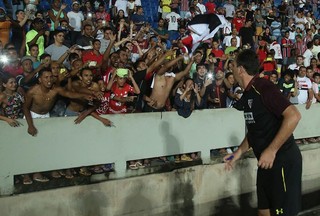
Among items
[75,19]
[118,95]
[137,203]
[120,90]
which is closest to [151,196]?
[137,203]

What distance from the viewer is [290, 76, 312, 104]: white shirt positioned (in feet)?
33.9

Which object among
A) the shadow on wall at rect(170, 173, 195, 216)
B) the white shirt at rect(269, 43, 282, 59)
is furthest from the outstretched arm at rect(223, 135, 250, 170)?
the white shirt at rect(269, 43, 282, 59)

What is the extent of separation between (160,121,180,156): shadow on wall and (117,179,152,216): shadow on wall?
0.73 m

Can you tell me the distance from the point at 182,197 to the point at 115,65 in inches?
108

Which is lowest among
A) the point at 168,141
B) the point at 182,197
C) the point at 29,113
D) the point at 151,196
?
the point at 182,197

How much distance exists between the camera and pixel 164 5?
1484cm

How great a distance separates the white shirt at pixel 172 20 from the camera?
13.7 meters

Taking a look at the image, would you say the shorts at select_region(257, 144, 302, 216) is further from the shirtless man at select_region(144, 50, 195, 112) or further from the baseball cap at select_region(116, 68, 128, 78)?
the baseball cap at select_region(116, 68, 128, 78)

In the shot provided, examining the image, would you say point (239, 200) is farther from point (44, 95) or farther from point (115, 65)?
point (44, 95)

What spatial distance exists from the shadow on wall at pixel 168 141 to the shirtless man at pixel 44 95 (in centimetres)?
129

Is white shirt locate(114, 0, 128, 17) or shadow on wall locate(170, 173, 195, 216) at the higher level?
white shirt locate(114, 0, 128, 17)

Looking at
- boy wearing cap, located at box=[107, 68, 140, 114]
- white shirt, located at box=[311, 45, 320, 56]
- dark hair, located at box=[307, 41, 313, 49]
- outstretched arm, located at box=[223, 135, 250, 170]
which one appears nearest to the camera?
outstretched arm, located at box=[223, 135, 250, 170]

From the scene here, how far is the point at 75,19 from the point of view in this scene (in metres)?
11.2

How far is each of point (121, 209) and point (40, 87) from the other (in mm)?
2039
